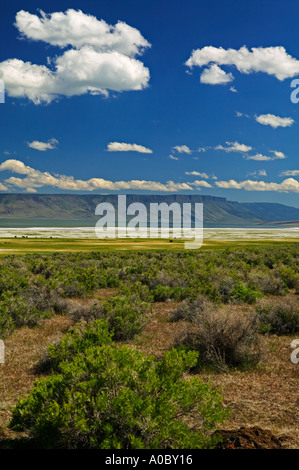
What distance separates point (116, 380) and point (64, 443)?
3.50ft

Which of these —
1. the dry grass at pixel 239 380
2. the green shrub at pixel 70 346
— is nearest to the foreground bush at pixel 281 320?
the dry grass at pixel 239 380

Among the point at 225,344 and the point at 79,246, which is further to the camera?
the point at 79,246

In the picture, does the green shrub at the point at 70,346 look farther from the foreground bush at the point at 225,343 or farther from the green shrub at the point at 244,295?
the green shrub at the point at 244,295

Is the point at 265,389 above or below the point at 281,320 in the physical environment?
below

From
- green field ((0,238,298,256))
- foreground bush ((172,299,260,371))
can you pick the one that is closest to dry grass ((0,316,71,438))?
foreground bush ((172,299,260,371))

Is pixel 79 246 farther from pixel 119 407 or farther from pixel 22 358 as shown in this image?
pixel 119 407

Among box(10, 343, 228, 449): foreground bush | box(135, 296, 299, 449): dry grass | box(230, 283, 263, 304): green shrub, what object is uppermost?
box(10, 343, 228, 449): foreground bush

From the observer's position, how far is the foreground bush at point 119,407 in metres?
4.45

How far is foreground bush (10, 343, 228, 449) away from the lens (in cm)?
445

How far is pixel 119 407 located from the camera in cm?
448

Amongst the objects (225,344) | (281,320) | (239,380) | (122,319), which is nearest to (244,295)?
(281,320)

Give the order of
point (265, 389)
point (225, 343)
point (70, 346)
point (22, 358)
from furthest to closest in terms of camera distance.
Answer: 1. point (22, 358)
2. point (225, 343)
3. point (70, 346)
4. point (265, 389)

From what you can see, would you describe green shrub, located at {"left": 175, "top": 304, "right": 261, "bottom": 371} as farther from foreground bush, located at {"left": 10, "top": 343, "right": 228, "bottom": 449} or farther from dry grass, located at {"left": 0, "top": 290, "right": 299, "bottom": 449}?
foreground bush, located at {"left": 10, "top": 343, "right": 228, "bottom": 449}
